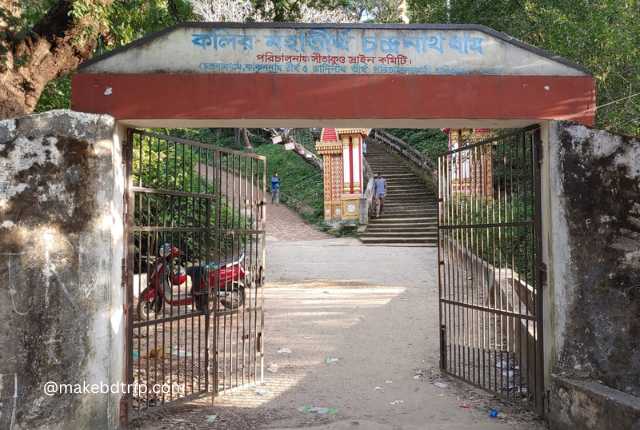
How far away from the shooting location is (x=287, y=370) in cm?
714

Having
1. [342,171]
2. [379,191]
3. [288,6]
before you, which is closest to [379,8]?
[342,171]

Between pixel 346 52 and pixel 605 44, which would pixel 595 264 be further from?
pixel 605 44

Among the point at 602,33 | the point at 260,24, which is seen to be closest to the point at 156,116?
the point at 260,24

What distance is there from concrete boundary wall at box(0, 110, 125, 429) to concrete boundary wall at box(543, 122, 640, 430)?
3.76 m

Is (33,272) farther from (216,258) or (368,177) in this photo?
(368,177)

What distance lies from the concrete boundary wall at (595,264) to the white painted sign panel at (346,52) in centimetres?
84

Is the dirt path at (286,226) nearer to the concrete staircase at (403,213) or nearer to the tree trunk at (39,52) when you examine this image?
the concrete staircase at (403,213)

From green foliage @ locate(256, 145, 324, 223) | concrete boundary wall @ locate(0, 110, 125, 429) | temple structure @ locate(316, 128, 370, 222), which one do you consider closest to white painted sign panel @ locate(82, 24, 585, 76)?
concrete boundary wall @ locate(0, 110, 125, 429)

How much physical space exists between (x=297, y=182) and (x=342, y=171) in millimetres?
7345

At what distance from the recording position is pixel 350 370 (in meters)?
7.17

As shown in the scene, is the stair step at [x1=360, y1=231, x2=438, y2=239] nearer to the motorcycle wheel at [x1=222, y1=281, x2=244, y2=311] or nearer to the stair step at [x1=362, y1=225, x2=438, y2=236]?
the stair step at [x1=362, y1=225, x2=438, y2=236]

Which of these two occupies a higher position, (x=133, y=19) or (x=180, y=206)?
(x=133, y=19)

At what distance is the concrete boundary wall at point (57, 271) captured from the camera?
4285 mm

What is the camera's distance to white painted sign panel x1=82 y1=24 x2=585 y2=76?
5.04 meters
